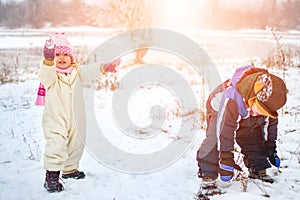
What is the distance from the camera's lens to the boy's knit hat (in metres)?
2.71

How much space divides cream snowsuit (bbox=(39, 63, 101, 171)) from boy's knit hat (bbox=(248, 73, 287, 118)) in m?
1.68

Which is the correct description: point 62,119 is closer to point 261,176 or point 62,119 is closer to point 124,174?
point 124,174

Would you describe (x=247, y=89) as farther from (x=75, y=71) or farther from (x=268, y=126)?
(x=75, y=71)

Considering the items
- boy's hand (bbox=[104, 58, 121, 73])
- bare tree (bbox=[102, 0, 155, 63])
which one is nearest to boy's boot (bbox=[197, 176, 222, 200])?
boy's hand (bbox=[104, 58, 121, 73])

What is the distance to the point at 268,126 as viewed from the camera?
3.23 m

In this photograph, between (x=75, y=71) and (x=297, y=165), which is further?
(x=297, y=165)

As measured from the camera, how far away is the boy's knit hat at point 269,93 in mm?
2713

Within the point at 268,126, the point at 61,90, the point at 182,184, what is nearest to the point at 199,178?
the point at 182,184

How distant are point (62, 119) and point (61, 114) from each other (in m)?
0.05

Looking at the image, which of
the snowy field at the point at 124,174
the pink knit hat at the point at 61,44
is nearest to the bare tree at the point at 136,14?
the snowy field at the point at 124,174

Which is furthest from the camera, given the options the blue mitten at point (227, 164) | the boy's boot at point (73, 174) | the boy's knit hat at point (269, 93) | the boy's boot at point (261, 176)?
the boy's boot at point (73, 174)

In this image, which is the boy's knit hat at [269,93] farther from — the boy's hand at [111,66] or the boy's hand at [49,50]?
the boy's hand at [49,50]

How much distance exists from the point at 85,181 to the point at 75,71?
1.12 meters

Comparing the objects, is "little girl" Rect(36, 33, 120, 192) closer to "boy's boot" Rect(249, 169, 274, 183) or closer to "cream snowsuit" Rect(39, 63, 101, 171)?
"cream snowsuit" Rect(39, 63, 101, 171)
